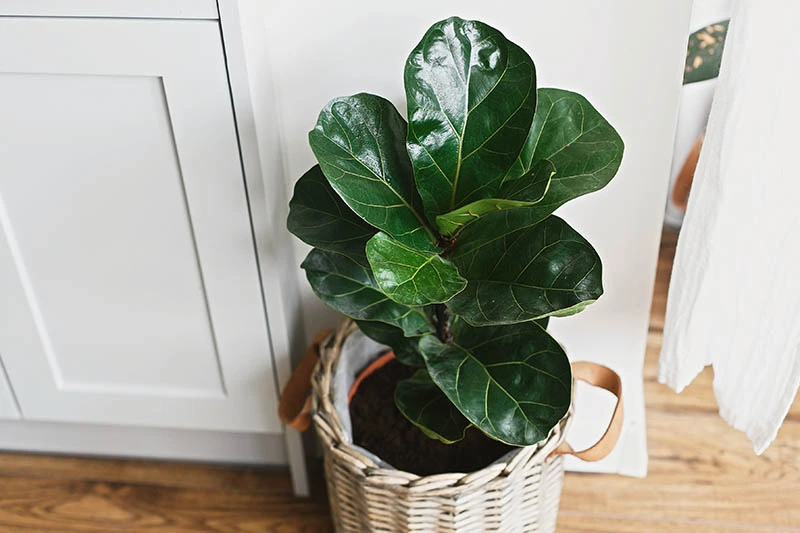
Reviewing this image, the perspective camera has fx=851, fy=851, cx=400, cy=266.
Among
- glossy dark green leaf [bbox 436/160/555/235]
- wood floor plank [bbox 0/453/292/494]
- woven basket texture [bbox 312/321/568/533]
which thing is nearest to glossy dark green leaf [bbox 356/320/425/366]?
woven basket texture [bbox 312/321/568/533]

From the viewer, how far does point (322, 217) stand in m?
1.08

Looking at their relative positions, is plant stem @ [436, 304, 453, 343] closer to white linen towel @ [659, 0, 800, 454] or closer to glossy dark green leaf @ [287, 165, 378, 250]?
glossy dark green leaf @ [287, 165, 378, 250]

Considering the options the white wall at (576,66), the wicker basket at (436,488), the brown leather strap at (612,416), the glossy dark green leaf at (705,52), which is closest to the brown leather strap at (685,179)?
the glossy dark green leaf at (705,52)

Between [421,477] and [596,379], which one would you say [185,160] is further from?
[596,379]

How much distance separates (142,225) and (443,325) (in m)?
0.44

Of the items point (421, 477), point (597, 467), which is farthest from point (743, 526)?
point (421, 477)

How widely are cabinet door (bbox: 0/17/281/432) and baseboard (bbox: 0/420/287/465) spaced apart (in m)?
0.10

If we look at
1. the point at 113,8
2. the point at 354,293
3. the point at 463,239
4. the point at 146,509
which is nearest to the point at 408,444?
the point at 354,293

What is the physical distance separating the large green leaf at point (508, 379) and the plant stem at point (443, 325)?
46mm

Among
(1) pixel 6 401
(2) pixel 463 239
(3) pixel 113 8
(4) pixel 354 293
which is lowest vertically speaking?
(1) pixel 6 401

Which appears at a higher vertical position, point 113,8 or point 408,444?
point 113,8

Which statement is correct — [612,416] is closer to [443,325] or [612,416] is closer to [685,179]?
[443,325]

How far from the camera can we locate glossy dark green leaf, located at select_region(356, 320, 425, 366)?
114 cm

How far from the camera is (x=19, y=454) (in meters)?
1.59
